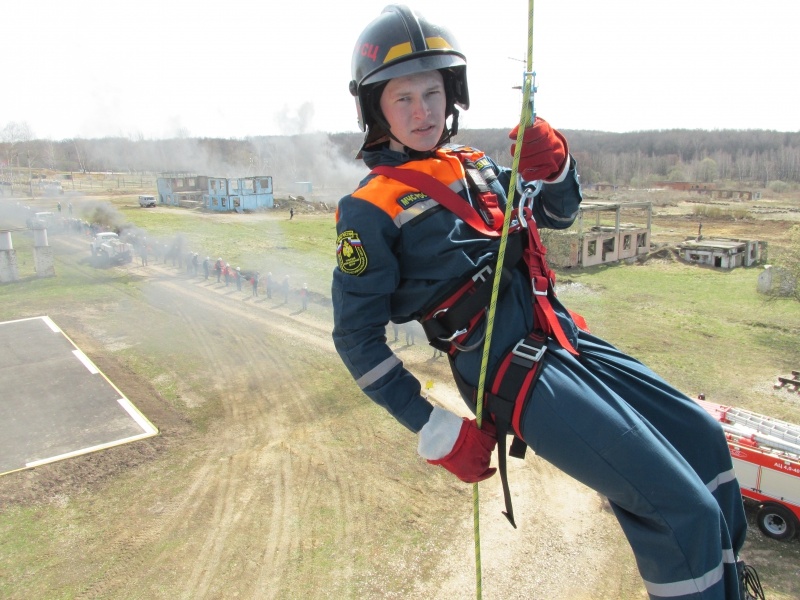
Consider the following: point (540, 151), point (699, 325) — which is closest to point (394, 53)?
point (540, 151)

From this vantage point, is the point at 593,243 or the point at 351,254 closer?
the point at 351,254

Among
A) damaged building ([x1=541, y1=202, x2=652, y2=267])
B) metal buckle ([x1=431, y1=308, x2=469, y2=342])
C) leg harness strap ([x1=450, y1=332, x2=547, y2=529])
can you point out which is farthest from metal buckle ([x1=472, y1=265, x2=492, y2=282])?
damaged building ([x1=541, y1=202, x2=652, y2=267])

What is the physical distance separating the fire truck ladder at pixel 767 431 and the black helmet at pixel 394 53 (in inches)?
347

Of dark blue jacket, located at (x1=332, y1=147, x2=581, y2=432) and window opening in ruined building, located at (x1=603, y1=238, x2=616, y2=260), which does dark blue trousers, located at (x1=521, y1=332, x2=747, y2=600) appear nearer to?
dark blue jacket, located at (x1=332, y1=147, x2=581, y2=432)

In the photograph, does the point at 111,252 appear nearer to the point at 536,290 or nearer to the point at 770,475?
the point at 770,475

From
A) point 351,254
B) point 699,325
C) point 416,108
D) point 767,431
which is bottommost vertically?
point 699,325

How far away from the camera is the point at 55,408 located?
13.2m

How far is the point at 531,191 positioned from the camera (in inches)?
122

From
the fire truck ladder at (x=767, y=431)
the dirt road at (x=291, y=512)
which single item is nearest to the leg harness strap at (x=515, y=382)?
the dirt road at (x=291, y=512)

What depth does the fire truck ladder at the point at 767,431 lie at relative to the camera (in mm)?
9350

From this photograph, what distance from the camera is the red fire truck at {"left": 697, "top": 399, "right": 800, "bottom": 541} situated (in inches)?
360

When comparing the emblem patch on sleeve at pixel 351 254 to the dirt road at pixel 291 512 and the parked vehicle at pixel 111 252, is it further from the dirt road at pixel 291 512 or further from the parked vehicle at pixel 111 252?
the parked vehicle at pixel 111 252

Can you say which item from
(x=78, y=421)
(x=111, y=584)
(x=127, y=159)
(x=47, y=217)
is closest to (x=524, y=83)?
(x=111, y=584)

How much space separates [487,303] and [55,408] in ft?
45.0
